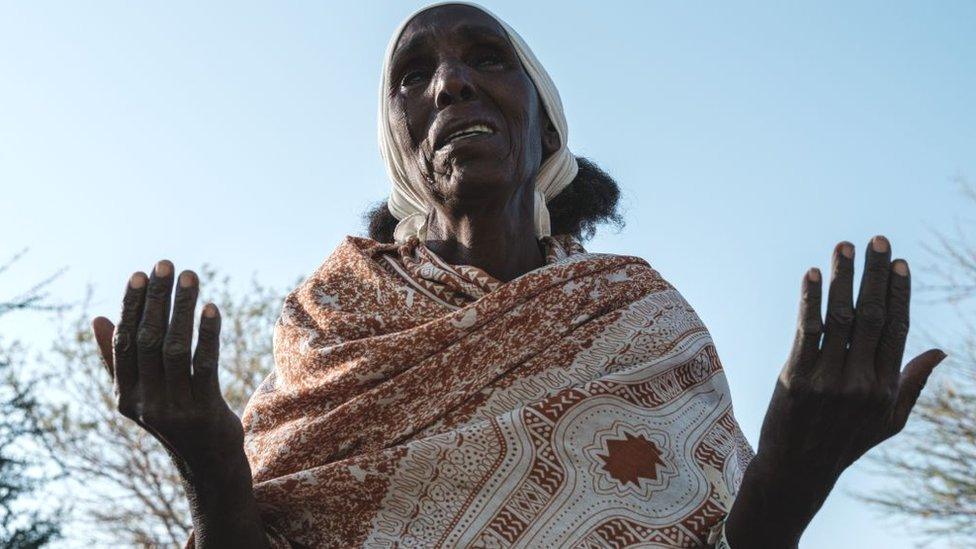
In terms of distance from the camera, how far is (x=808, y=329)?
2.57 meters

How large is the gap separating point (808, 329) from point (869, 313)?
0.12 metres

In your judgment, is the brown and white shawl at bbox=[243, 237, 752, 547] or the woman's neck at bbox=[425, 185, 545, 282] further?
the woman's neck at bbox=[425, 185, 545, 282]

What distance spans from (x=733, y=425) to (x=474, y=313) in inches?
29.9

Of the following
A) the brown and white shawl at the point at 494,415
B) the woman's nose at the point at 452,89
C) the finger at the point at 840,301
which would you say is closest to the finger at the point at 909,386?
the finger at the point at 840,301

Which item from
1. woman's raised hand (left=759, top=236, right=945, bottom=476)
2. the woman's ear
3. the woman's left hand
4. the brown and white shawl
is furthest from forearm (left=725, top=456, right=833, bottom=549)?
the woman's ear

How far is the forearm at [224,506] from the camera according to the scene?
2.91m

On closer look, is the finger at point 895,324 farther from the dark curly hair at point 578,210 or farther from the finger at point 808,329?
the dark curly hair at point 578,210

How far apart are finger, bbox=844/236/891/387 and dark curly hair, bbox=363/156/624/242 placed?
2.06 meters

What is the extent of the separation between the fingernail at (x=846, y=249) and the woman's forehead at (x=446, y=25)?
1.84 meters

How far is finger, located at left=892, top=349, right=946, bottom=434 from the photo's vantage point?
2768mm

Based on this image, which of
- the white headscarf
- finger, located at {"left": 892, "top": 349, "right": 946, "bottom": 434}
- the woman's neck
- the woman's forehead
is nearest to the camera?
finger, located at {"left": 892, "top": 349, "right": 946, "bottom": 434}

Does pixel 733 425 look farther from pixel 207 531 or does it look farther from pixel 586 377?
pixel 207 531

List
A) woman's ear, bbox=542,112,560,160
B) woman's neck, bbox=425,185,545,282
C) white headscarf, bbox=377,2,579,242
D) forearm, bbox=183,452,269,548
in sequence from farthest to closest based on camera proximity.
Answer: woman's ear, bbox=542,112,560,160, white headscarf, bbox=377,2,579,242, woman's neck, bbox=425,185,545,282, forearm, bbox=183,452,269,548

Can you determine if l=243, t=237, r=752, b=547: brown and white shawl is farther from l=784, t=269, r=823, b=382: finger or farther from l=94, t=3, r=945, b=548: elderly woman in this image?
l=784, t=269, r=823, b=382: finger
